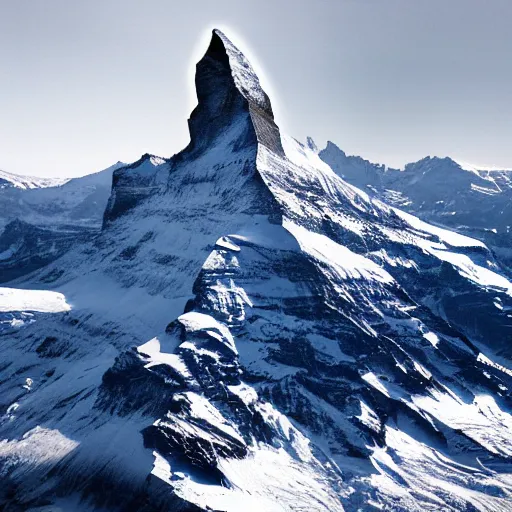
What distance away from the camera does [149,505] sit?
200 m

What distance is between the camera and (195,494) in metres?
198

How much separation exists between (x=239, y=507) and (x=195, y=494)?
1248cm

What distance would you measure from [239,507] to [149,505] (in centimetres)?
2393

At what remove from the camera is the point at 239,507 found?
199875mm

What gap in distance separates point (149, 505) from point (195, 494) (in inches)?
519
